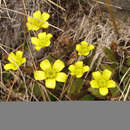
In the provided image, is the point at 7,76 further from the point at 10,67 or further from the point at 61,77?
the point at 61,77

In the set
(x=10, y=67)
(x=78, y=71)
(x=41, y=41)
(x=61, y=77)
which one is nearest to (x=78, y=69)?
(x=78, y=71)

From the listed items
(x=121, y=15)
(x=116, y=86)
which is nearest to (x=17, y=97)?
(x=116, y=86)

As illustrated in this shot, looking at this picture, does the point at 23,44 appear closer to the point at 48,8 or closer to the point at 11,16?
the point at 11,16

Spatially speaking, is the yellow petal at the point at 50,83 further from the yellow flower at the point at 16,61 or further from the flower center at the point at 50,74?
the yellow flower at the point at 16,61

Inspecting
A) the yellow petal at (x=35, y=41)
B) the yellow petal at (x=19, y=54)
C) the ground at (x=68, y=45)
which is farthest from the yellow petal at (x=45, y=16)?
the yellow petal at (x=19, y=54)

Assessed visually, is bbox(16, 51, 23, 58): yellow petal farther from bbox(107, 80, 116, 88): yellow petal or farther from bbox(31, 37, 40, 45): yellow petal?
bbox(107, 80, 116, 88): yellow petal
